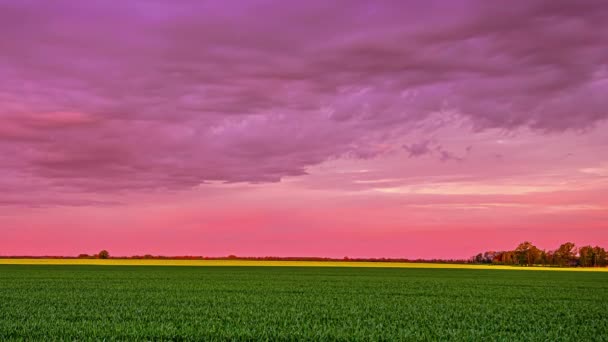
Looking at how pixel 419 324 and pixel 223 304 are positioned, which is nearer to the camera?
pixel 419 324

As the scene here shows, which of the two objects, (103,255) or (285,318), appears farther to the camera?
(103,255)

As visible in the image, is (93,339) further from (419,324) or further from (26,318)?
(419,324)

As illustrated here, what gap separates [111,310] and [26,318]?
3485 millimetres

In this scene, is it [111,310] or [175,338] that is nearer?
[175,338]

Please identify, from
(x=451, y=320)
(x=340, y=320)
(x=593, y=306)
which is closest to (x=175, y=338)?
(x=340, y=320)

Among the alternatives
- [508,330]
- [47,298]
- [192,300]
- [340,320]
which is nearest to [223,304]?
[192,300]

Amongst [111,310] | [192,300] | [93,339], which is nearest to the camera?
[93,339]

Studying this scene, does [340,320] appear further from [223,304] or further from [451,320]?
[223,304]

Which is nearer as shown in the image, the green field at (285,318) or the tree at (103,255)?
the green field at (285,318)

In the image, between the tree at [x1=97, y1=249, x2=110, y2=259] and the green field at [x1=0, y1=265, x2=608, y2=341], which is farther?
the tree at [x1=97, y1=249, x2=110, y2=259]

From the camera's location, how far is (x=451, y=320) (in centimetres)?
2112

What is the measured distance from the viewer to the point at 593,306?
95.1ft

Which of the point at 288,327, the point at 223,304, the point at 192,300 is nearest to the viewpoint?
the point at 288,327

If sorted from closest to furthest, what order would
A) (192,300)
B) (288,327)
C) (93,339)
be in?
(93,339), (288,327), (192,300)
